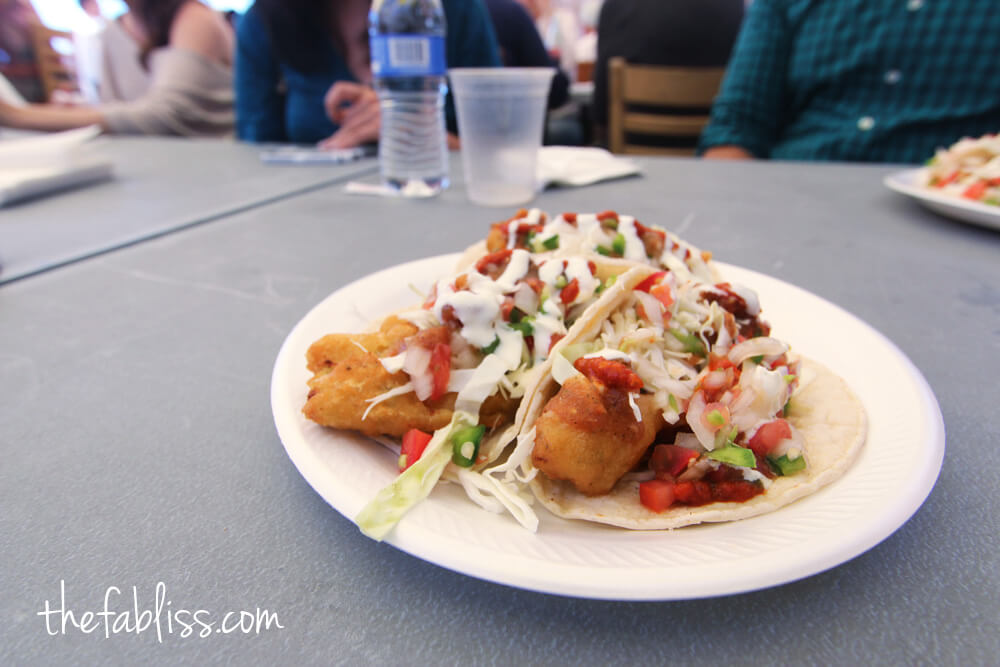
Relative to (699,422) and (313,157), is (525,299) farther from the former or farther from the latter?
(313,157)

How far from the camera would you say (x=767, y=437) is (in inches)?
33.7

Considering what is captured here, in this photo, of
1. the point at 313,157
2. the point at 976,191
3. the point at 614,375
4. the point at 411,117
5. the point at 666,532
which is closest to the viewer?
the point at 666,532

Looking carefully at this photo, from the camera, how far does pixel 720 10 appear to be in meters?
4.70

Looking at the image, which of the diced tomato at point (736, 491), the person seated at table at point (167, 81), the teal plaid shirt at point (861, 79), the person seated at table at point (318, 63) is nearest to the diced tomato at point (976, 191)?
the teal plaid shirt at point (861, 79)

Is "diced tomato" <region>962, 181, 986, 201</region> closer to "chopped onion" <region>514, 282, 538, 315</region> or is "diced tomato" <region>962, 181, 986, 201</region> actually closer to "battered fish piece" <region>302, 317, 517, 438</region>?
"chopped onion" <region>514, 282, 538, 315</region>

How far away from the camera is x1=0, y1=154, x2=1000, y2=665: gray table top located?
599 millimetres

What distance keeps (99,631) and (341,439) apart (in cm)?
33

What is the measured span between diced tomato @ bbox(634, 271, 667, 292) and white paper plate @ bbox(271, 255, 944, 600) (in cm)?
35

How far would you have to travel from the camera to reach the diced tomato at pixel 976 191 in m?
1.94

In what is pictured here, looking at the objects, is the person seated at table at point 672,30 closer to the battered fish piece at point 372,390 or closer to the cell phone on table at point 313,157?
the cell phone on table at point 313,157

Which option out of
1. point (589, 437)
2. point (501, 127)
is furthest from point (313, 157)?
point (589, 437)

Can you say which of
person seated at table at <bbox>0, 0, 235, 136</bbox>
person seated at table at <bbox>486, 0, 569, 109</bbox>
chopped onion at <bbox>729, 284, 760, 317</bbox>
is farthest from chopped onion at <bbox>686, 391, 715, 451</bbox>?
person seated at table at <bbox>0, 0, 235, 136</bbox>

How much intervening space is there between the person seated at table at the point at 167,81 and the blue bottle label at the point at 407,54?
11.0ft

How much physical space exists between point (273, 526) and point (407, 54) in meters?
2.10
